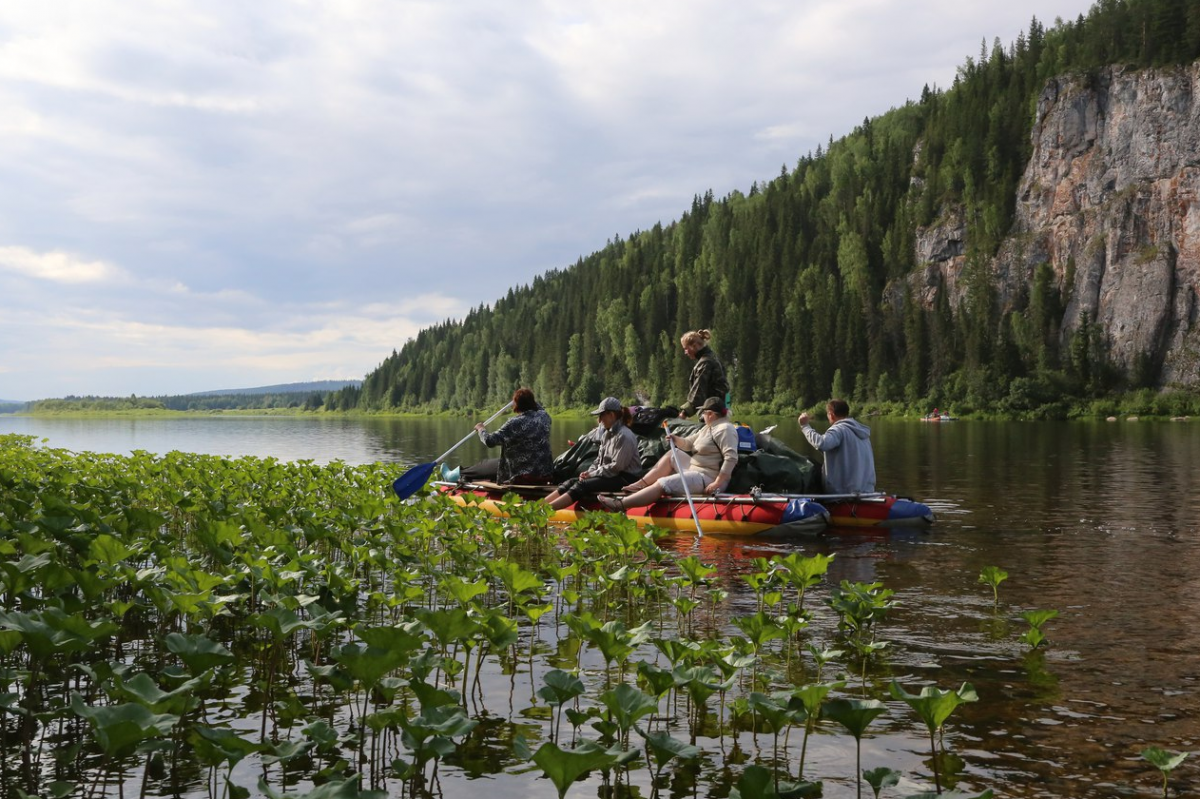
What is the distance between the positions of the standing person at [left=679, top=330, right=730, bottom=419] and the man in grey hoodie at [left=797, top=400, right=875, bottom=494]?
4.78 feet

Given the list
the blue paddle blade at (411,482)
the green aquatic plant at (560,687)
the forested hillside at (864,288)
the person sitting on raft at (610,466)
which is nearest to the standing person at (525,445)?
the blue paddle blade at (411,482)

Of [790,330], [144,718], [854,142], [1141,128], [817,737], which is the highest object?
[854,142]

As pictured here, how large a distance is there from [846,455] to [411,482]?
7.50 meters

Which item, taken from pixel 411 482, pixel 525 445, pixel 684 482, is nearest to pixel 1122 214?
pixel 525 445

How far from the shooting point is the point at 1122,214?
103 meters

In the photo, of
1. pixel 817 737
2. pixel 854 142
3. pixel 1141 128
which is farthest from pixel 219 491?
pixel 854 142

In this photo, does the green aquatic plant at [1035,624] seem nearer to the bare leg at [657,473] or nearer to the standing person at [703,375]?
the bare leg at [657,473]

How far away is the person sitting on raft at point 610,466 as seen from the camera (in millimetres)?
16047

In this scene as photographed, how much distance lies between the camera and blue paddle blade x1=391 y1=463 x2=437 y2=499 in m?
16.6

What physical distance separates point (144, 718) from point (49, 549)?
4504 millimetres

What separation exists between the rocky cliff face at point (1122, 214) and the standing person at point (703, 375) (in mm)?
92713

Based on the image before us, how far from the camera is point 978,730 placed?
578 cm

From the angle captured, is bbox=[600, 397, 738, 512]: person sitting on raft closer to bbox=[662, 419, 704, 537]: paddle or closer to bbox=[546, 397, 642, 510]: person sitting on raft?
bbox=[662, 419, 704, 537]: paddle

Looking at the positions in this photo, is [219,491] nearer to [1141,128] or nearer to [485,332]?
[1141,128]
